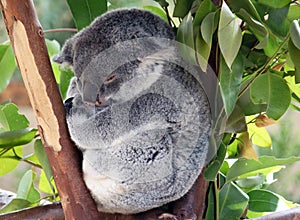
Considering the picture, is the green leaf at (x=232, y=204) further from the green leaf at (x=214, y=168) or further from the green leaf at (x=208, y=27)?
the green leaf at (x=208, y=27)

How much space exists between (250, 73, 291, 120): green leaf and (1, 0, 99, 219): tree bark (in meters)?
0.43

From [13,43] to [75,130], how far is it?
0.76ft

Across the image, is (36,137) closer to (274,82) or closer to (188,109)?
(188,109)

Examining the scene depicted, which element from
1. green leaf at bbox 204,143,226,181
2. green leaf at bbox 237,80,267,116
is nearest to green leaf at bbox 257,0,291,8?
green leaf at bbox 237,80,267,116

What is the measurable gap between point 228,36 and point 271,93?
0.22 m

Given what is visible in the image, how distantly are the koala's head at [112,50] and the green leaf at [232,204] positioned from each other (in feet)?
1.37

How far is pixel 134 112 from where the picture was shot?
1.24 m

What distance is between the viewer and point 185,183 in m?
1.27

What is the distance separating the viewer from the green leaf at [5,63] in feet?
5.02

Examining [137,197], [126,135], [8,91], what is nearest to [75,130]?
[126,135]

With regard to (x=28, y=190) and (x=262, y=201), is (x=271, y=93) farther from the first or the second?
(x=28, y=190)

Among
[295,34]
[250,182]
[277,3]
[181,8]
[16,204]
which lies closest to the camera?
[295,34]

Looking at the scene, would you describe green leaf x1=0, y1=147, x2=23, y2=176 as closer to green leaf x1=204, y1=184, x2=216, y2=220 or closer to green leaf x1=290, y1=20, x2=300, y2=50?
green leaf x1=204, y1=184, x2=216, y2=220

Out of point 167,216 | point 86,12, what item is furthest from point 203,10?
point 167,216
